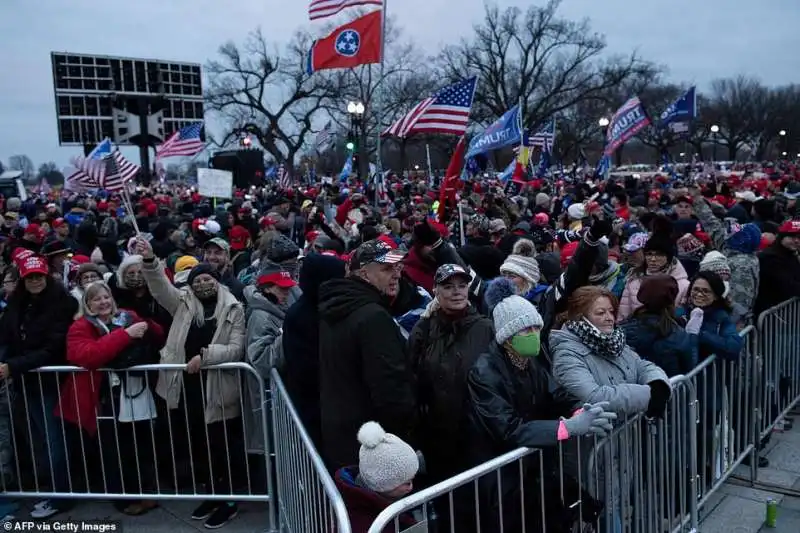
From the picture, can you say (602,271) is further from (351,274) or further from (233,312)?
(233,312)

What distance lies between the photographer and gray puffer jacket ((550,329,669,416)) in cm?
342

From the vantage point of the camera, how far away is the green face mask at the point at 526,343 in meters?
3.26

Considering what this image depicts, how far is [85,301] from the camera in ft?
16.4

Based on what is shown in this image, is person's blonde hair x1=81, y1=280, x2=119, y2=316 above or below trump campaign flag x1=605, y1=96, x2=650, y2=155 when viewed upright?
below

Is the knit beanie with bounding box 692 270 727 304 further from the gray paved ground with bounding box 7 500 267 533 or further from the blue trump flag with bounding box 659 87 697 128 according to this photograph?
the blue trump flag with bounding box 659 87 697 128

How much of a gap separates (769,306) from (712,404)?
6.17 ft

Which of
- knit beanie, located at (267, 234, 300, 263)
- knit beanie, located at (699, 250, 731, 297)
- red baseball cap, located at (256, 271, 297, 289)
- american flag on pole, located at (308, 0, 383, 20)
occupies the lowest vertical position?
knit beanie, located at (699, 250, 731, 297)

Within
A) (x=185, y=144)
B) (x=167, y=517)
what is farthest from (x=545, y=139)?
(x=167, y=517)

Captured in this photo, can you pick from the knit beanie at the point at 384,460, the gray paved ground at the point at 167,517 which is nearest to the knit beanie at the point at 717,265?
the knit beanie at the point at 384,460

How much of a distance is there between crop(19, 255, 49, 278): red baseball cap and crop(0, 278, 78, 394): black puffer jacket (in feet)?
0.35

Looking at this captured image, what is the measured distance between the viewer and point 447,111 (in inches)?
399

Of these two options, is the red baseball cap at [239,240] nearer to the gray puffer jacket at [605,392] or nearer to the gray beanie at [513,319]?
the gray puffer jacket at [605,392]

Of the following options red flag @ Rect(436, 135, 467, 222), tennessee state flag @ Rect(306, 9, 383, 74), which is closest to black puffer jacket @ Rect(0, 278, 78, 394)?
red flag @ Rect(436, 135, 467, 222)

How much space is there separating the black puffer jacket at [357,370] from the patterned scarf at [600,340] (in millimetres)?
1033
